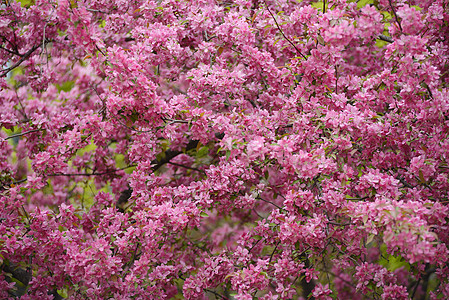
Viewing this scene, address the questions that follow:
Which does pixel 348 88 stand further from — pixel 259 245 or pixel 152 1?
pixel 152 1

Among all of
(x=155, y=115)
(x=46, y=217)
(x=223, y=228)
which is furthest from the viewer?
(x=223, y=228)

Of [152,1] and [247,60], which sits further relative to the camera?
[152,1]

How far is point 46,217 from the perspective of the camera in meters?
3.34

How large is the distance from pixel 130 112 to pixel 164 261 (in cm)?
135

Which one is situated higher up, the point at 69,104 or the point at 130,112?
the point at 130,112

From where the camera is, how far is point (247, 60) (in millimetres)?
3557

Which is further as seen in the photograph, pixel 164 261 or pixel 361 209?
pixel 164 261

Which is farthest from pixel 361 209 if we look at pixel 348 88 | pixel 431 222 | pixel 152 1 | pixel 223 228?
pixel 223 228

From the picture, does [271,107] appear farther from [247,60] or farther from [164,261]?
[164,261]

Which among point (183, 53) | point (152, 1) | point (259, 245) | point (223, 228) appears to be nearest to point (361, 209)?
point (259, 245)

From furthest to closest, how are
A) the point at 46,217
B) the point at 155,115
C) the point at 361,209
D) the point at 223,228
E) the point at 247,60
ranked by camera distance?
the point at 223,228 → the point at 247,60 → the point at 46,217 → the point at 155,115 → the point at 361,209

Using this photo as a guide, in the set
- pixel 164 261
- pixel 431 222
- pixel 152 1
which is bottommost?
pixel 164 261

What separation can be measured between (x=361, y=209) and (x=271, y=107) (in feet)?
5.24

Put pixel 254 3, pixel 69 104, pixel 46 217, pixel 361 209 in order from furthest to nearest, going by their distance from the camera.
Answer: pixel 69 104 → pixel 254 3 → pixel 46 217 → pixel 361 209
